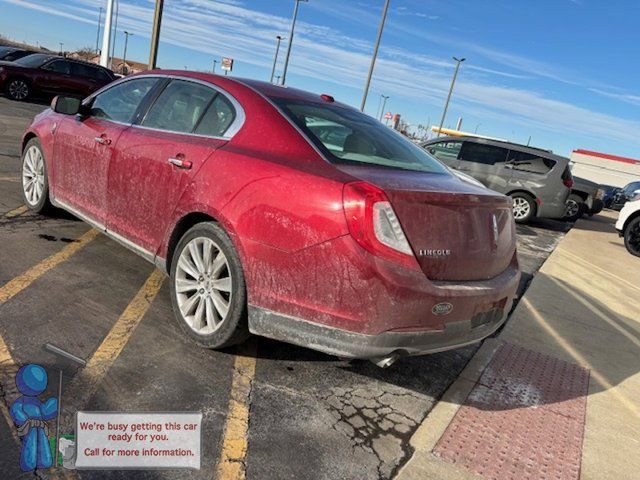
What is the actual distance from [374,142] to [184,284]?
1.53m

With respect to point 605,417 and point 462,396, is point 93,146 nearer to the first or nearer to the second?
point 462,396

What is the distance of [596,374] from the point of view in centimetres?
410

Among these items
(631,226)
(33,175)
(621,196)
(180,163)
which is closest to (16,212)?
(33,175)

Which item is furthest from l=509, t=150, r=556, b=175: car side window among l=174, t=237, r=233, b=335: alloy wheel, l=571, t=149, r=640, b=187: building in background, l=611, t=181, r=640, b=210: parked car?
l=571, t=149, r=640, b=187: building in background

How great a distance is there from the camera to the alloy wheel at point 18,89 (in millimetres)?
15953

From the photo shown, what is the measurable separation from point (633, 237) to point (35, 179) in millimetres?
10419

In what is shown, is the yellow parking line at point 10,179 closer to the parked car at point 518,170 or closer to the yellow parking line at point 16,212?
the yellow parking line at point 16,212

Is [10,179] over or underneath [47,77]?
underneath

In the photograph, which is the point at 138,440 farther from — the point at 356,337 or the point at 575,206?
the point at 575,206

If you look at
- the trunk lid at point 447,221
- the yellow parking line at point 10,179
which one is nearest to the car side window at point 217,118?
the trunk lid at point 447,221

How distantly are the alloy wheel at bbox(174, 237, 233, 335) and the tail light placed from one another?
→ 854mm

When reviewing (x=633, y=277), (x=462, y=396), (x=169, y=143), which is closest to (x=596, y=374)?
(x=462, y=396)

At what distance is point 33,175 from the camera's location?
205 inches

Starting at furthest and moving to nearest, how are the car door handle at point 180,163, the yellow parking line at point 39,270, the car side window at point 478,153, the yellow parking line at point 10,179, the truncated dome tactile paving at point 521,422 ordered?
1. the car side window at point 478,153
2. the yellow parking line at point 10,179
3. the yellow parking line at point 39,270
4. the car door handle at point 180,163
5. the truncated dome tactile paving at point 521,422
